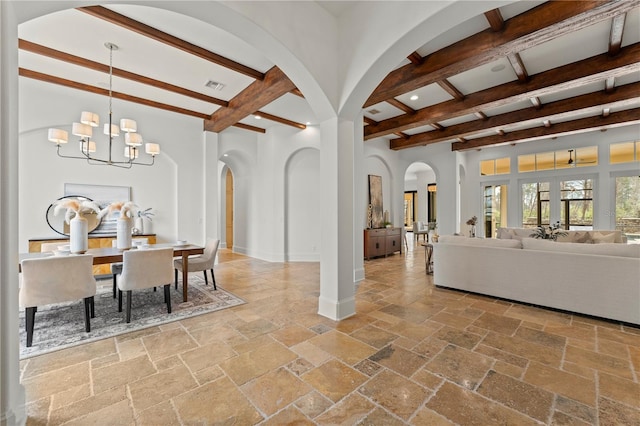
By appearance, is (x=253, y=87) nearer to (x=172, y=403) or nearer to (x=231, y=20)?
(x=231, y=20)

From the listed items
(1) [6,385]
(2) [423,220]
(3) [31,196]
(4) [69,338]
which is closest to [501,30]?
(1) [6,385]

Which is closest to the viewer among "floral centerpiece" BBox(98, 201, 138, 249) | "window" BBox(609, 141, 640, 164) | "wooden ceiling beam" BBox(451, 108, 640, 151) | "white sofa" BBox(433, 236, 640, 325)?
"white sofa" BBox(433, 236, 640, 325)

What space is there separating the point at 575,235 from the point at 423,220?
22.4ft

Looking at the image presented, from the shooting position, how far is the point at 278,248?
6789 mm

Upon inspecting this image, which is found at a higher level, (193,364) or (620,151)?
(620,151)

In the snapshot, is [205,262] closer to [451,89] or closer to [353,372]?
[353,372]

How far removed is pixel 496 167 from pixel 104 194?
409 inches

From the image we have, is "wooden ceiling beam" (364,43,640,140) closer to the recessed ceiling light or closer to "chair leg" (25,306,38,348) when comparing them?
the recessed ceiling light

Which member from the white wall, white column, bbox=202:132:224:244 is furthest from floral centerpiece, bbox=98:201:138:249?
white column, bbox=202:132:224:244

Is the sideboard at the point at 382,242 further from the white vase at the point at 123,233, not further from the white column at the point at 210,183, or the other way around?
the white vase at the point at 123,233

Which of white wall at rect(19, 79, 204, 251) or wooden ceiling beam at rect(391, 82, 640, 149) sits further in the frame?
wooden ceiling beam at rect(391, 82, 640, 149)

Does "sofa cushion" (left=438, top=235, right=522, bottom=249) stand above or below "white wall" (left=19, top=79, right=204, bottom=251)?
below

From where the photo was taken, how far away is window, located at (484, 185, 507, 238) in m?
8.54

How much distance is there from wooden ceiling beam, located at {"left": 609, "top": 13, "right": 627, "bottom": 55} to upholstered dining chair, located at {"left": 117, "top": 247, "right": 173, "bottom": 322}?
5.43 meters
